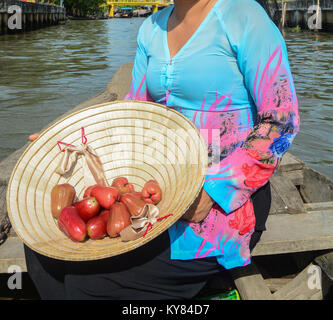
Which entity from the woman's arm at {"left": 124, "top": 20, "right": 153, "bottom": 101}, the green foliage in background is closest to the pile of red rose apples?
the woman's arm at {"left": 124, "top": 20, "right": 153, "bottom": 101}

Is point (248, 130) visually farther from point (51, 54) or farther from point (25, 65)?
point (51, 54)

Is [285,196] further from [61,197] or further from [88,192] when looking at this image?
[61,197]

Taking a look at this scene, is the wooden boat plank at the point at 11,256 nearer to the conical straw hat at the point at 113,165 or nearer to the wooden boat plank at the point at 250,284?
the conical straw hat at the point at 113,165

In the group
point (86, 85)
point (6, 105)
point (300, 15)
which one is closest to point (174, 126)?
point (6, 105)

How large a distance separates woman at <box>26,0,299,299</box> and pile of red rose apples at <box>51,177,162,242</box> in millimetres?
122

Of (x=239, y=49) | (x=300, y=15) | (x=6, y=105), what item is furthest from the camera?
(x=300, y=15)

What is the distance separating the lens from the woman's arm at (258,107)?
4.94 feet

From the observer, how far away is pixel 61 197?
172 centimetres

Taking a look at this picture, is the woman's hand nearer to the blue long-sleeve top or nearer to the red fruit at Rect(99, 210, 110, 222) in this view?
the blue long-sleeve top

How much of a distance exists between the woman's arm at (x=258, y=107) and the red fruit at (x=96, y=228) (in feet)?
1.40

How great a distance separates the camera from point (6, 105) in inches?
325

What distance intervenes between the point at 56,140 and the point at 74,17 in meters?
60.7

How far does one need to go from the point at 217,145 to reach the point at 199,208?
281 mm

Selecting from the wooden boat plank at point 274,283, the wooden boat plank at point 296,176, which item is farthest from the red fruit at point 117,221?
the wooden boat plank at point 296,176
